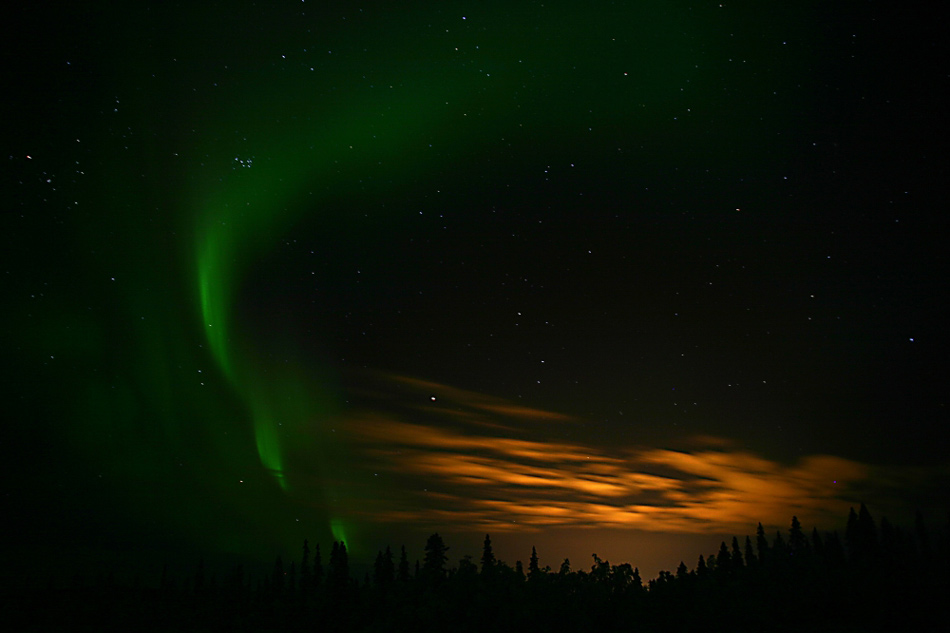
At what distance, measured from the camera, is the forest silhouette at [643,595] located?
81062 mm

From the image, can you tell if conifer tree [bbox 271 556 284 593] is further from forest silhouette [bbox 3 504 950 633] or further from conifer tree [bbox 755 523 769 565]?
conifer tree [bbox 755 523 769 565]

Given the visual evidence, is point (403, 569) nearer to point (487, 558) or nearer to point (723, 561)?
point (487, 558)

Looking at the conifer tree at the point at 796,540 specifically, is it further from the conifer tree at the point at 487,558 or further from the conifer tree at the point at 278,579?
the conifer tree at the point at 278,579

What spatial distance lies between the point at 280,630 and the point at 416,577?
2774cm

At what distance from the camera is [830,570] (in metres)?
90.9

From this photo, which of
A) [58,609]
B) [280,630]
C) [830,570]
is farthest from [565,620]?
[58,609]

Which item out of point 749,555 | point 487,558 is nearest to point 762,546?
point 749,555

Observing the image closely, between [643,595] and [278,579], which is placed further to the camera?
[278,579]

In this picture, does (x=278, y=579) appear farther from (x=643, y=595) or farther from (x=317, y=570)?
(x=643, y=595)

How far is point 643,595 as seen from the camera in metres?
94.6

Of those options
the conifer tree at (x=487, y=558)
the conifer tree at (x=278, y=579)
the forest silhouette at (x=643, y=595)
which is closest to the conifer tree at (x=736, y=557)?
the forest silhouette at (x=643, y=595)

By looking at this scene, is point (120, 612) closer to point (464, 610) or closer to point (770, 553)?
point (464, 610)

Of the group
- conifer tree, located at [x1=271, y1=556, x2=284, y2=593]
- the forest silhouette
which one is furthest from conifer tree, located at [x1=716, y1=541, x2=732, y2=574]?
conifer tree, located at [x1=271, y1=556, x2=284, y2=593]

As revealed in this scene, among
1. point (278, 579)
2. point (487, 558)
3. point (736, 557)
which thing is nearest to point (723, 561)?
point (736, 557)
